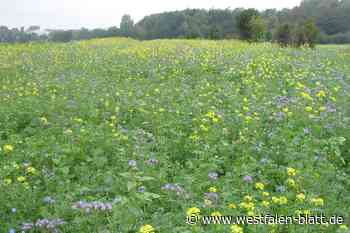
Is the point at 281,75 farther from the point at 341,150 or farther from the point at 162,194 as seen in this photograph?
the point at 162,194

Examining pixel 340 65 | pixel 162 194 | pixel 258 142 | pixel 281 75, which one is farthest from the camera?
pixel 340 65

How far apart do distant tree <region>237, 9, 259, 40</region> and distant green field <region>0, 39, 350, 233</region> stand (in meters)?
19.6

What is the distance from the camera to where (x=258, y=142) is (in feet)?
15.1

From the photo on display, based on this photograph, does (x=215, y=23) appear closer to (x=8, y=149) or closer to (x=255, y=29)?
(x=255, y=29)

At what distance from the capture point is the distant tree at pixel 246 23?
2728 cm

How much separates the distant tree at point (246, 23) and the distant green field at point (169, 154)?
64.3ft

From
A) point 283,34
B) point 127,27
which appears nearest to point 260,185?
point 283,34

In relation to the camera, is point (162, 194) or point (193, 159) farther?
point (193, 159)

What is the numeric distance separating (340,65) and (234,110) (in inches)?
210

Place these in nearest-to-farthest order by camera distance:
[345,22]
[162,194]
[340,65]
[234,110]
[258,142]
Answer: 1. [162,194]
2. [258,142]
3. [234,110]
4. [340,65]
5. [345,22]

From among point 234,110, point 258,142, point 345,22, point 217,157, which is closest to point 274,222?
point 217,157

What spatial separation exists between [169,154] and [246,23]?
79.0 ft

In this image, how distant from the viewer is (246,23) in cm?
2744

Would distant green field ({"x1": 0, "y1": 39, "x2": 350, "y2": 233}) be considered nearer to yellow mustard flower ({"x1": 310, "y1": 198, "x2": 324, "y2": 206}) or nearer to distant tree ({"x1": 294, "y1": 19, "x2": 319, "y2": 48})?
yellow mustard flower ({"x1": 310, "y1": 198, "x2": 324, "y2": 206})
